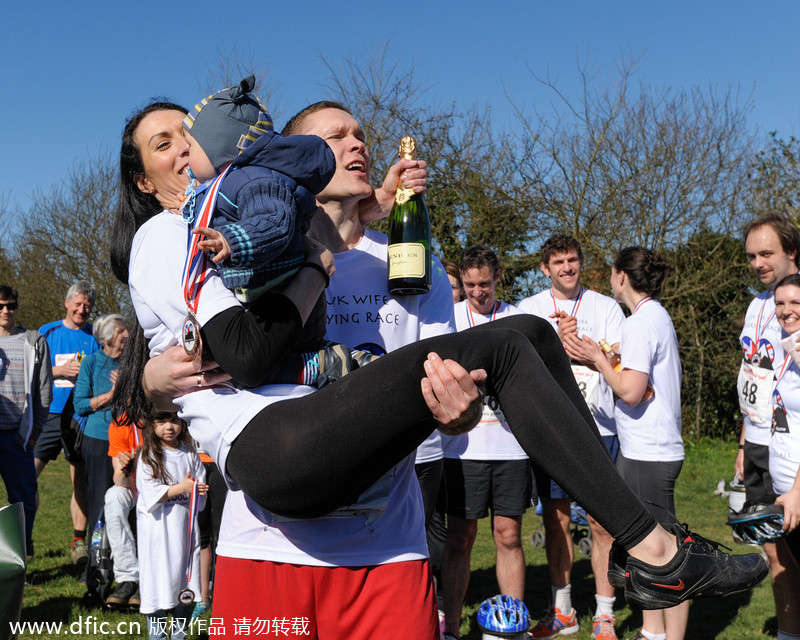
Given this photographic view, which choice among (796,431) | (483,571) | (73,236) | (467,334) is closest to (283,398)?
(467,334)

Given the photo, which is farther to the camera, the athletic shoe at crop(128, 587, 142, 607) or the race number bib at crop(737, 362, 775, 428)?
the athletic shoe at crop(128, 587, 142, 607)

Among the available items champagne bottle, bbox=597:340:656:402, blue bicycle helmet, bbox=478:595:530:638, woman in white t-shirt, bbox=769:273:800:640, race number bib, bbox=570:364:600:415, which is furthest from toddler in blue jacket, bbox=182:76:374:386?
race number bib, bbox=570:364:600:415

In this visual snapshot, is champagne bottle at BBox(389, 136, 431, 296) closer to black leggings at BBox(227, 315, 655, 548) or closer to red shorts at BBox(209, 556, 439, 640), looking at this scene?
black leggings at BBox(227, 315, 655, 548)

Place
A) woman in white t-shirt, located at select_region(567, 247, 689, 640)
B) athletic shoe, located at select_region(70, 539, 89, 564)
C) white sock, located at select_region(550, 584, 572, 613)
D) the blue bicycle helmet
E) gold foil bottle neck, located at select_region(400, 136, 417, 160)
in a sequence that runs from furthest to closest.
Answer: athletic shoe, located at select_region(70, 539, 89, 564), white sock, located at select_region(550, 584, 572, 613), woman in white t-shirt, located at select_region(567, 247, 689, 640), the blue bicycle helmet, gold foil bottle neck, located at select_region(400, 136, 417, 160)

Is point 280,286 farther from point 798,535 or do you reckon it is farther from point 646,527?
point 798,535

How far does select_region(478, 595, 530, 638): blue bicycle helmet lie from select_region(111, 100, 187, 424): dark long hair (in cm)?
197

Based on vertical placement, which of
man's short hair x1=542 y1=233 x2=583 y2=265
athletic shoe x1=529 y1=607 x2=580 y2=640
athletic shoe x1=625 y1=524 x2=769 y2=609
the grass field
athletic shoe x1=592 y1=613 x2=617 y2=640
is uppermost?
man's short hair x1=542 y1=233 x2=583 y2=265

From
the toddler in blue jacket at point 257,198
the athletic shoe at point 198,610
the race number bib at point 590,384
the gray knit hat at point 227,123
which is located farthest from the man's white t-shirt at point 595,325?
the gray knit hat at point 227,123

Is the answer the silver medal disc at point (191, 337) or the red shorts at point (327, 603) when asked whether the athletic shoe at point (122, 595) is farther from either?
the silver medal disc at point (191, 337)

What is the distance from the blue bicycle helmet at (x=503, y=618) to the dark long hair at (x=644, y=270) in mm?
2382

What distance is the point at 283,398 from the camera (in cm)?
195

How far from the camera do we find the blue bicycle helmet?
3.63 meters

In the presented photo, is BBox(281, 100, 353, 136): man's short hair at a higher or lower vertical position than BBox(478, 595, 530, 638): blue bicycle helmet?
higher

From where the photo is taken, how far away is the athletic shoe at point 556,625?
17.7 feet
